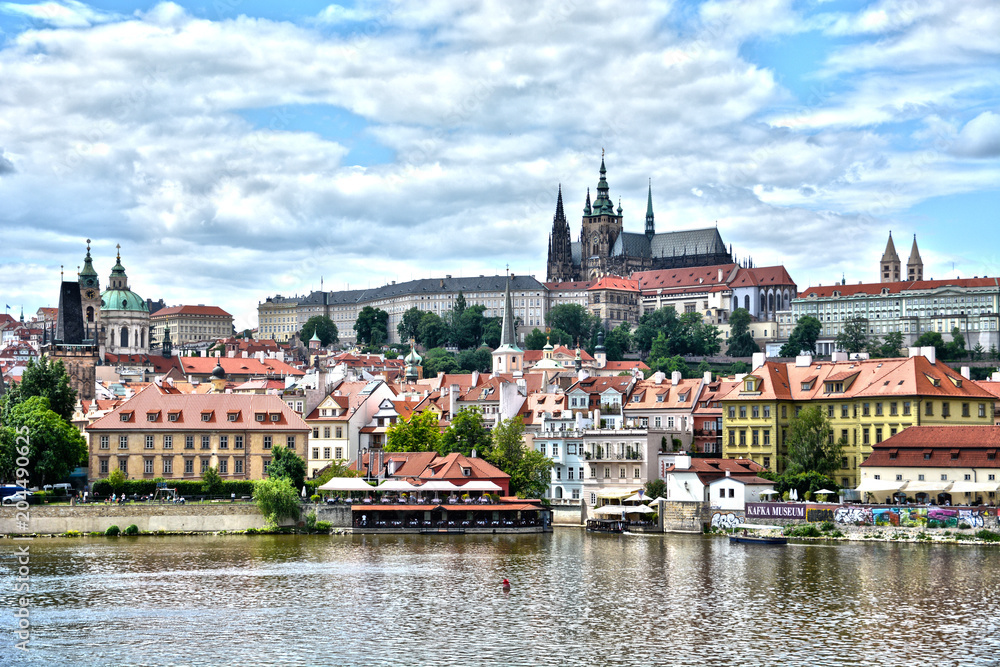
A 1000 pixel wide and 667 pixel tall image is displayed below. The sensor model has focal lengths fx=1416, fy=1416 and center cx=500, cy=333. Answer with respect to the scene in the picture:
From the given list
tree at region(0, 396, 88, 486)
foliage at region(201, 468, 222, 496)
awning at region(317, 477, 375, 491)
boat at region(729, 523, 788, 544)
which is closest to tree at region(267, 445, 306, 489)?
awning at region(317, 477, 375, 491)

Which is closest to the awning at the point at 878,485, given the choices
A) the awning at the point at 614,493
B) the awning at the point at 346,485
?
the awning at the point at 614,493

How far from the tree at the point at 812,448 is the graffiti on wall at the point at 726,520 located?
7.60 metres

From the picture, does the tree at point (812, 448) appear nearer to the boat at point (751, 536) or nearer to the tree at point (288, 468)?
the boat at point (751, 536)

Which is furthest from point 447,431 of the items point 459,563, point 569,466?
point 459,563

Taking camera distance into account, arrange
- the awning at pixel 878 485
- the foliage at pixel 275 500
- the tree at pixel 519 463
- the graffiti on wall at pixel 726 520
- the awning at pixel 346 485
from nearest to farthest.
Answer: the graffiti on wall at pixel 726 520, the foliage at pixel 275 500, the awning at pixel 878 485, the awning at pixel 346 485, the tree at pixel 519 463

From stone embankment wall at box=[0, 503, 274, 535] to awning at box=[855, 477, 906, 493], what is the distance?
34566mm

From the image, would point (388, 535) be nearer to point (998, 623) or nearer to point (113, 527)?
point (113, 527)

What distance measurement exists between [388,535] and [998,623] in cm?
4074

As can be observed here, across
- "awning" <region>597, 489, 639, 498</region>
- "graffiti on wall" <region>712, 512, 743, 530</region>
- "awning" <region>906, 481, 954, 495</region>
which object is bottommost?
"graffiti on wall" <region>712, 512, 743, 530</region>

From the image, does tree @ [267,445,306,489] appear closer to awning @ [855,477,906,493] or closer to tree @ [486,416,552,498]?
tree @ [486,416,552,498]

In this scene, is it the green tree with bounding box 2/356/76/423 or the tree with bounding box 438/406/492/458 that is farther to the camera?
the green tree with bounding box 2/356/76/423

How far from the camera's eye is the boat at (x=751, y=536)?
74062mm

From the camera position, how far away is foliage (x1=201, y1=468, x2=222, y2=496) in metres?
87.5

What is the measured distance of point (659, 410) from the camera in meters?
102
